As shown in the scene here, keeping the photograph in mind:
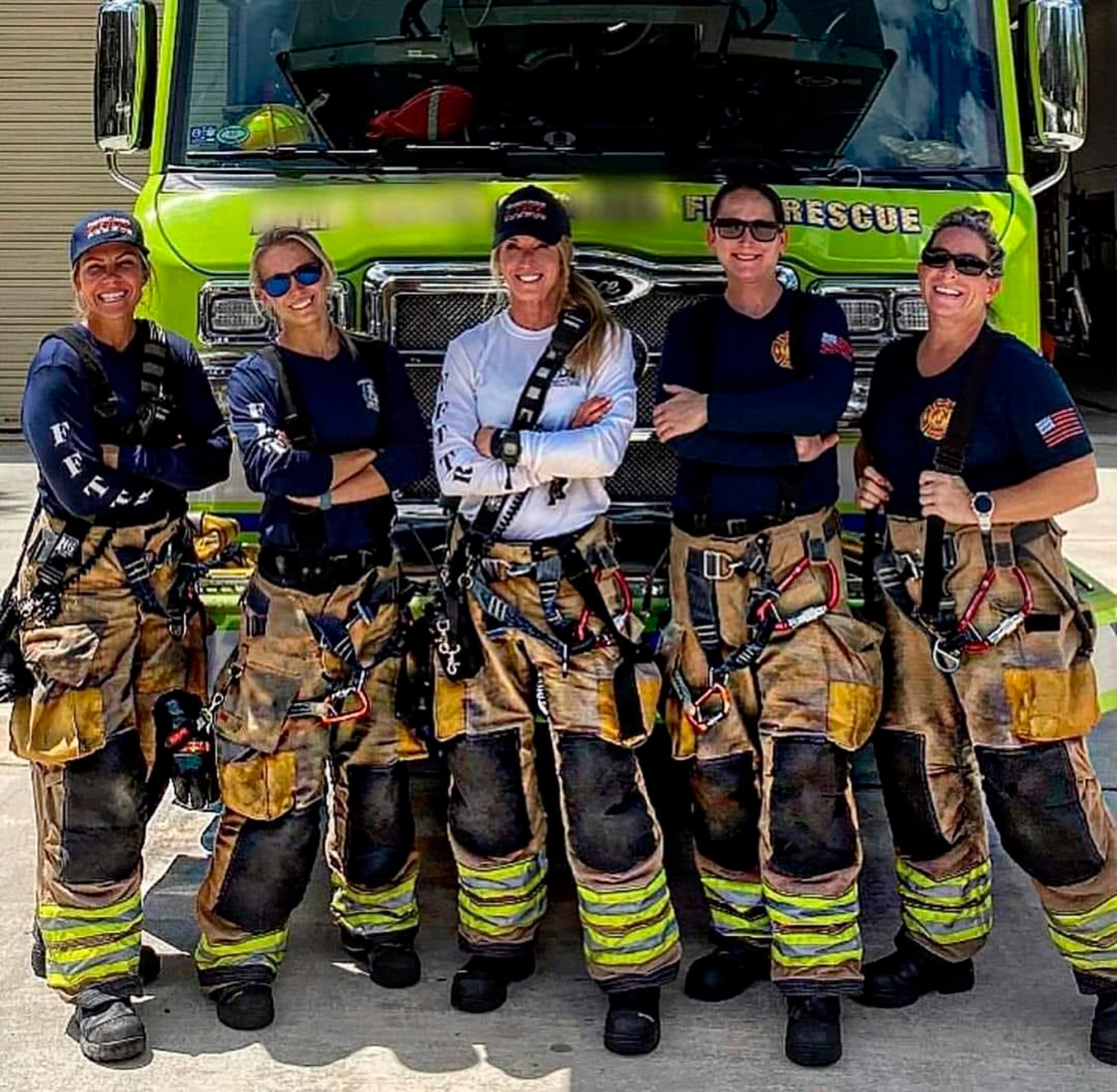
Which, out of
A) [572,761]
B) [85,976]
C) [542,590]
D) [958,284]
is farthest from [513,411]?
[85,976]

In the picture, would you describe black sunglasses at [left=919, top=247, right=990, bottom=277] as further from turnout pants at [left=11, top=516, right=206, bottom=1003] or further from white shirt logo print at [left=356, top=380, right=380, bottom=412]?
turnout pants at [left=11, top=516, right=206, bottom=1003]

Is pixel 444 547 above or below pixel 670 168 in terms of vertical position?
below

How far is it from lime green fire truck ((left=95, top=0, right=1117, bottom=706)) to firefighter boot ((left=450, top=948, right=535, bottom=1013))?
1.10 m

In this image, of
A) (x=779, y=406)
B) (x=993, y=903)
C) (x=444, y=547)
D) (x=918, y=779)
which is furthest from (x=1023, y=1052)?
(x=444, y=547)

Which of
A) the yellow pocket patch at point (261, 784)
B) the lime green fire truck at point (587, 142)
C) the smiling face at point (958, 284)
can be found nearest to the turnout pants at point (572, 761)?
the yellow pocket patch at point (261, 784)

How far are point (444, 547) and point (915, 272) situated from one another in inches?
57.9

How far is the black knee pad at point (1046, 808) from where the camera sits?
364cm

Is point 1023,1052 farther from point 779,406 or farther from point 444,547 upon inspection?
point 444,547

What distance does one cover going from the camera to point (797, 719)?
12.2 ft

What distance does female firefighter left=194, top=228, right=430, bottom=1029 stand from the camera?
3.76 metres

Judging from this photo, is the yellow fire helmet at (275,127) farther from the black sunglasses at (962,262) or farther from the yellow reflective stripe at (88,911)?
the yellow reflective stripe at (88,911)

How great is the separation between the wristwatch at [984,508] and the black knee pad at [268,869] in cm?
167

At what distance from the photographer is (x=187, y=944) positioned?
14.4 ft

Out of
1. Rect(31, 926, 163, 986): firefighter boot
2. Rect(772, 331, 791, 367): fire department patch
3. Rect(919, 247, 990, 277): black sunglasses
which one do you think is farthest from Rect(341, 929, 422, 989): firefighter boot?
Rect(919, 247, 990, 277): black sunglasses
